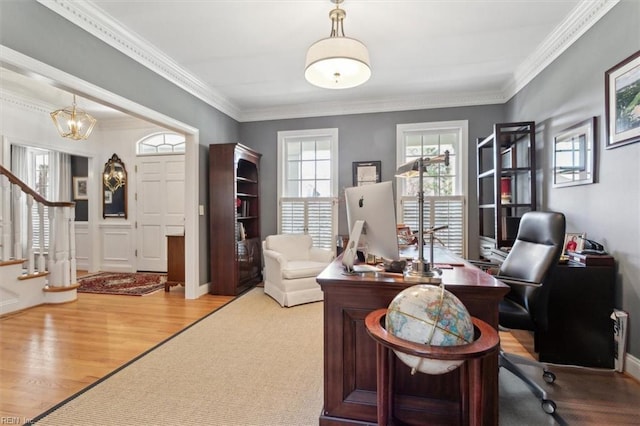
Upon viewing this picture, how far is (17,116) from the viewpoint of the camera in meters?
4.38

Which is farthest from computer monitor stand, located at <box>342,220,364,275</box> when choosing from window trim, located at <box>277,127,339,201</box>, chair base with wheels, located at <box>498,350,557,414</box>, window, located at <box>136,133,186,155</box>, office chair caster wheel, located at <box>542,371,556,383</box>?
window, located at <box>136,133,186,155</box>

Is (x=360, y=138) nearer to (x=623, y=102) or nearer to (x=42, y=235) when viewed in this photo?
(x=623, y=102)

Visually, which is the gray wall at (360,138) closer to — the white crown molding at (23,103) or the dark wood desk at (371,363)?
the white crown molding at (23,103)

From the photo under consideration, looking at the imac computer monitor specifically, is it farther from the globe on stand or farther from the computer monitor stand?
the globe on stand

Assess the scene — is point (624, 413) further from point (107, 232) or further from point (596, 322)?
point (107, 232)

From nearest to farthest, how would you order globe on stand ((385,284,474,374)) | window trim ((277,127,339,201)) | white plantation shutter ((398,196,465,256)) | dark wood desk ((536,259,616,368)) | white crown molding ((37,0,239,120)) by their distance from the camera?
globe on stand ((385,284,474,374)) < dark wood desk ((536,259,616,368)) < white crown molding ((37,0,239,120)) < white plantation shutter ((398,196,465,256)) < window trim ((277,127,339,201))

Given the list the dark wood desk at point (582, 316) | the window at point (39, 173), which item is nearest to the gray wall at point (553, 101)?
the dark wood desk at point (582, 316)

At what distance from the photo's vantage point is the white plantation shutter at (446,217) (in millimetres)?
4363

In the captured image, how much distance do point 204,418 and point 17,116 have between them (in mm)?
5263

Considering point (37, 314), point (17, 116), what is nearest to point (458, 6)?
point (37, 314)

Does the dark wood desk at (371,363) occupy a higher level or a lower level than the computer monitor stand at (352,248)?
lower

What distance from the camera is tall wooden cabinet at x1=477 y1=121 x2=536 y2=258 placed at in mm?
3295

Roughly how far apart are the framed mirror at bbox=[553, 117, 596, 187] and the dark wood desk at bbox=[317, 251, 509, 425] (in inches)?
67.0

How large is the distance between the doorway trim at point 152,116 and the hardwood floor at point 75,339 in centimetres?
41
